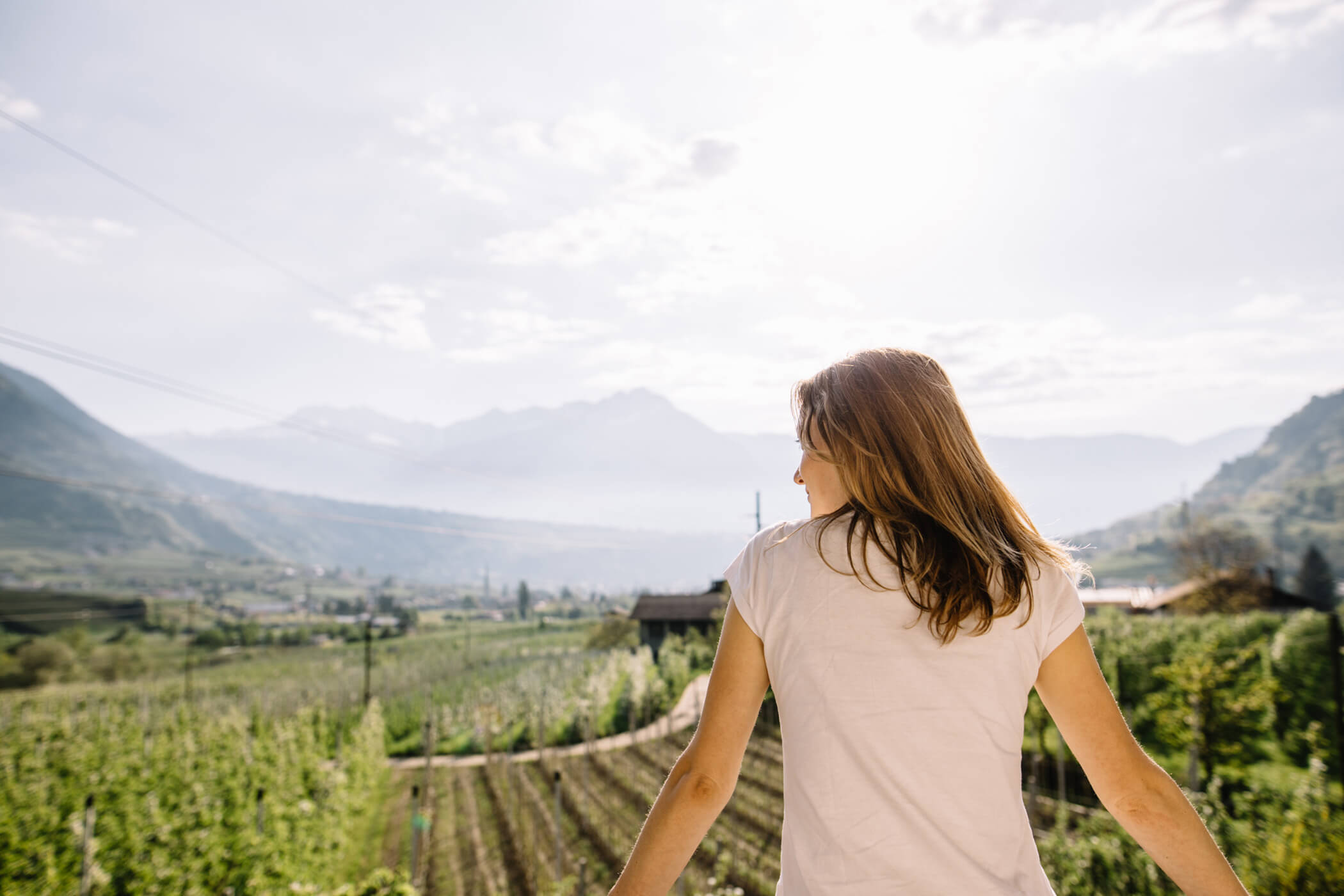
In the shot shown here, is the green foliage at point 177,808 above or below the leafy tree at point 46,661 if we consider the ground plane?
above

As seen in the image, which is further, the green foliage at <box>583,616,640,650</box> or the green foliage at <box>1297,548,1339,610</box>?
the green foliage at <box>1297,548,1339,610</box>

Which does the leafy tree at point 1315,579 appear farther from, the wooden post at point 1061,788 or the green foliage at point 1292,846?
the green foliage at point 1292,846

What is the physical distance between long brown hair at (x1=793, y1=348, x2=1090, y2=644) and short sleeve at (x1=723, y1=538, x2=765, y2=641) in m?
0.09

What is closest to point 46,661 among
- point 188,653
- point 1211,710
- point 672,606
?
point 188,653

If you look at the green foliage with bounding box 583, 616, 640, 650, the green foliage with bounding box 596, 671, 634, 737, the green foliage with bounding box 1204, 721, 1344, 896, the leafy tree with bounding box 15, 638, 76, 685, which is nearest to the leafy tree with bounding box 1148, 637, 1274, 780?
the green foliage with bounding box 1204, 721, 1344, 896

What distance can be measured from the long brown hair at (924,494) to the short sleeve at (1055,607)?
0.02 m

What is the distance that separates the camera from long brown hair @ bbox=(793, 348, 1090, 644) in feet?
2.61

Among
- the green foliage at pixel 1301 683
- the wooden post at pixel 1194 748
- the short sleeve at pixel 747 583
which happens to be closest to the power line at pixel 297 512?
the short sleeve at pixel 747 583

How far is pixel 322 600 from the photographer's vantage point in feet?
149

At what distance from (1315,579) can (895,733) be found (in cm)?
5731

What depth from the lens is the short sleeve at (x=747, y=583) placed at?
0.86 meters

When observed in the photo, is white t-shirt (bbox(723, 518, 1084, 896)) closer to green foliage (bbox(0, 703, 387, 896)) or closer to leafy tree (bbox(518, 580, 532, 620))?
green foliage (bbox(0, 703, 387, 896))

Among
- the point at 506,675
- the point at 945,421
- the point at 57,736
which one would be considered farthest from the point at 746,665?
the point at 506,675

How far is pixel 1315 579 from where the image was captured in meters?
44.2
